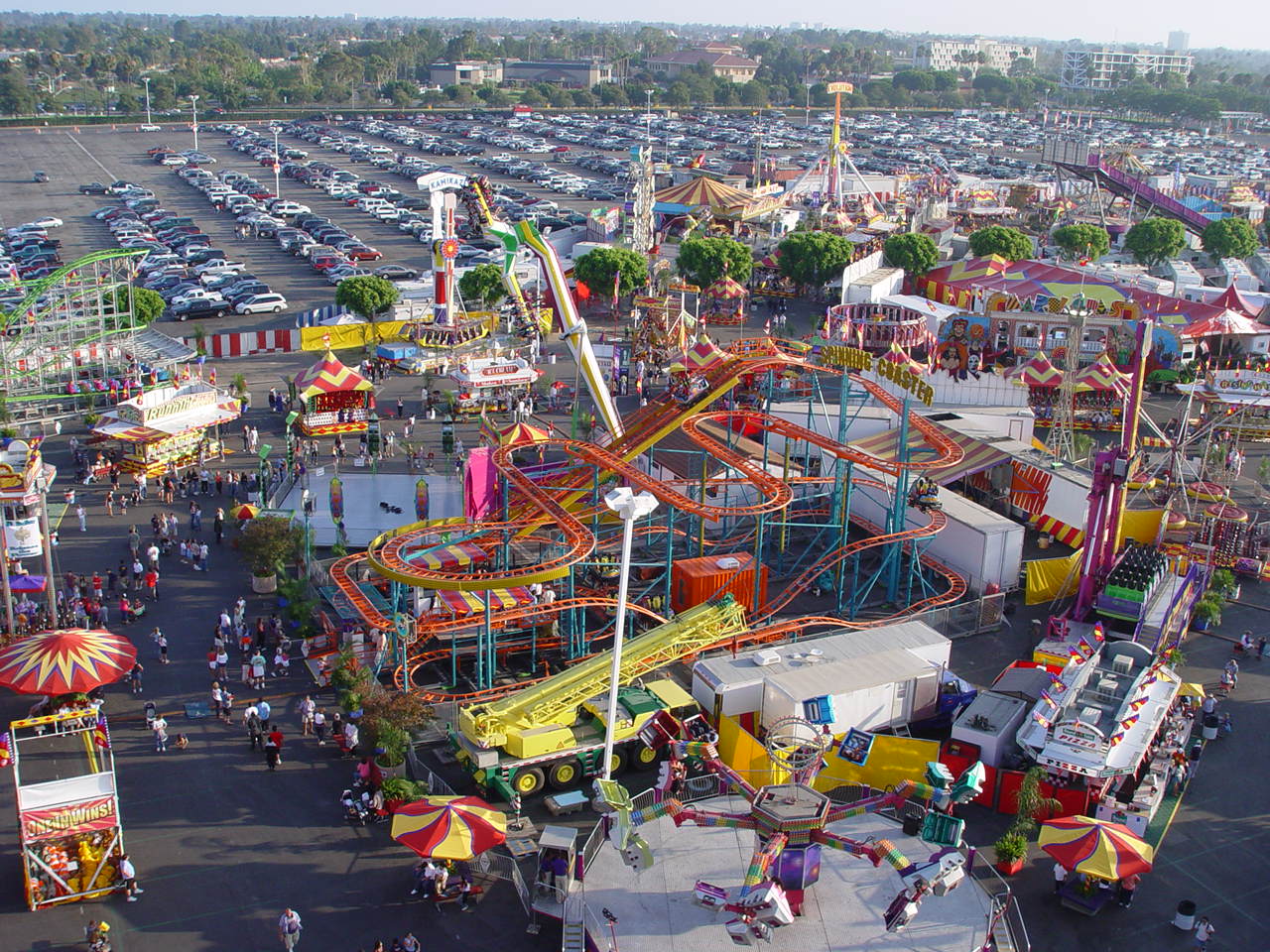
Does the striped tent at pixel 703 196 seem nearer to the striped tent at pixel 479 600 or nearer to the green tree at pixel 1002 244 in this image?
the green tree at pixel 1002 244

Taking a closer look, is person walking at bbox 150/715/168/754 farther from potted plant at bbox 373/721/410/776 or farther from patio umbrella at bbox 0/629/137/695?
potted plant at bbox 373/721/410/776

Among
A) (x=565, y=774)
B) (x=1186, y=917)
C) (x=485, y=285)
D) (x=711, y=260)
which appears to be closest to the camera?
(x=1186, y=917)

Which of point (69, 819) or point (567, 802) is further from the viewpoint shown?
point (567, 802)

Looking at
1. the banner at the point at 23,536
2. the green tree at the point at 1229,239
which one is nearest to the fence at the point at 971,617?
the banner at the point at 23,536

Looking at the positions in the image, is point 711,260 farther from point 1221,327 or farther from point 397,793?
point 397,793

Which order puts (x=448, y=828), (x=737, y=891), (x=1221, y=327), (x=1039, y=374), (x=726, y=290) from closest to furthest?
(x=737, y=891) → (x=448, y=828) → (x=1039, y=374) → (x=1221, y=327) → (x=726, y=290)

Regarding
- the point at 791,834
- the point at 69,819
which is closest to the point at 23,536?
the point at 69,819
